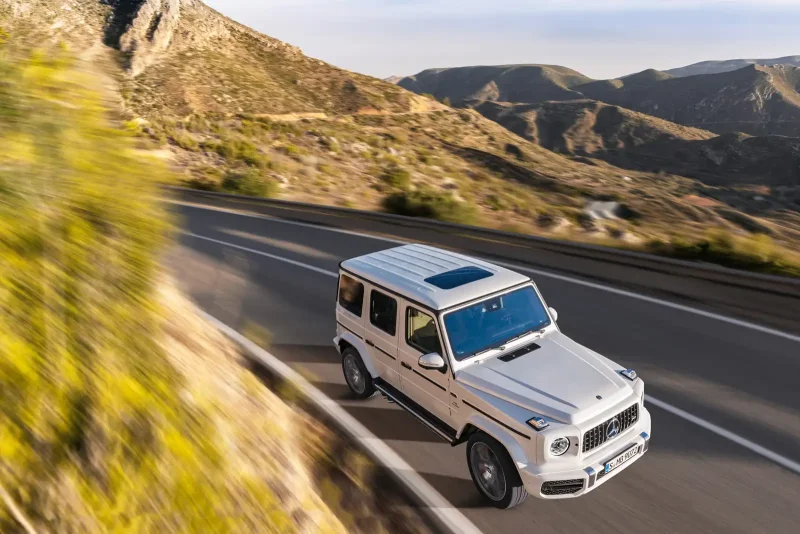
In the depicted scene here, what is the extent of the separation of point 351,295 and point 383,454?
2050 millimetres

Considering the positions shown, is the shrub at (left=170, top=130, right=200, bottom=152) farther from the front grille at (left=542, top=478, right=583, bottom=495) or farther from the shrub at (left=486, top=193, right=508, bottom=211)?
the front grille at (left=542, top=478, right=583, bottom=495)

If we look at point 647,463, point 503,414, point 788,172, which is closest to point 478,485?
point 503,414

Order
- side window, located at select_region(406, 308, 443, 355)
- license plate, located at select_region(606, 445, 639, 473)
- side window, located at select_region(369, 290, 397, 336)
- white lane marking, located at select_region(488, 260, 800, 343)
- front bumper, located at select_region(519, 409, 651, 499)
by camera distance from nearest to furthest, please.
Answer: front bumper, located at select_region(519, 409, 651, 499) → license plate, located at select_region(606, 445, 639, 473) → side window, located at select_region(406, 308, 443, 355) → side window, located at select_region(369, 290, 397, 336) → white lane marking, located at select_region(488, 260, 800, 343)

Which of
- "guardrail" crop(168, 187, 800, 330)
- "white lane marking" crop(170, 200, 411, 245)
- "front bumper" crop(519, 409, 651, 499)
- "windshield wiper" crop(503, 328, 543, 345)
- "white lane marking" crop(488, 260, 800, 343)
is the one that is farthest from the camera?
"white lane marking" crop(170, 200, 411, 245)

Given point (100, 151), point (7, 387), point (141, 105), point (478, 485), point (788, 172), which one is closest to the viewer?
point (7, 387)

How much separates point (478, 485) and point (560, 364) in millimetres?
1463

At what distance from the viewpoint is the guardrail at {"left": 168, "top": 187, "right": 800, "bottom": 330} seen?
8.69 meters

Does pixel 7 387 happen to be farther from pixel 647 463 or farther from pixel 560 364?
pixel 647 463

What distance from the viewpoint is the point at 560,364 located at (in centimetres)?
550

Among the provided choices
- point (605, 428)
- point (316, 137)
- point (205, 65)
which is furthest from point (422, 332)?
point (205, 65)

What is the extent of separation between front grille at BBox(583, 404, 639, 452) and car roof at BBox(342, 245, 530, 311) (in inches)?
68.9

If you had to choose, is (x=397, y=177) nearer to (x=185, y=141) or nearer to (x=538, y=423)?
(x=185, y=141)

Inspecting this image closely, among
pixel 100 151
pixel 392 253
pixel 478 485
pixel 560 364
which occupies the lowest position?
pixel 478 485

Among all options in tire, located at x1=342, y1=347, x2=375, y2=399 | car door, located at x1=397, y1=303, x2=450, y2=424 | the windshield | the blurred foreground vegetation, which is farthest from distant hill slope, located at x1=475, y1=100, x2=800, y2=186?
the blurred foreground vegetation
